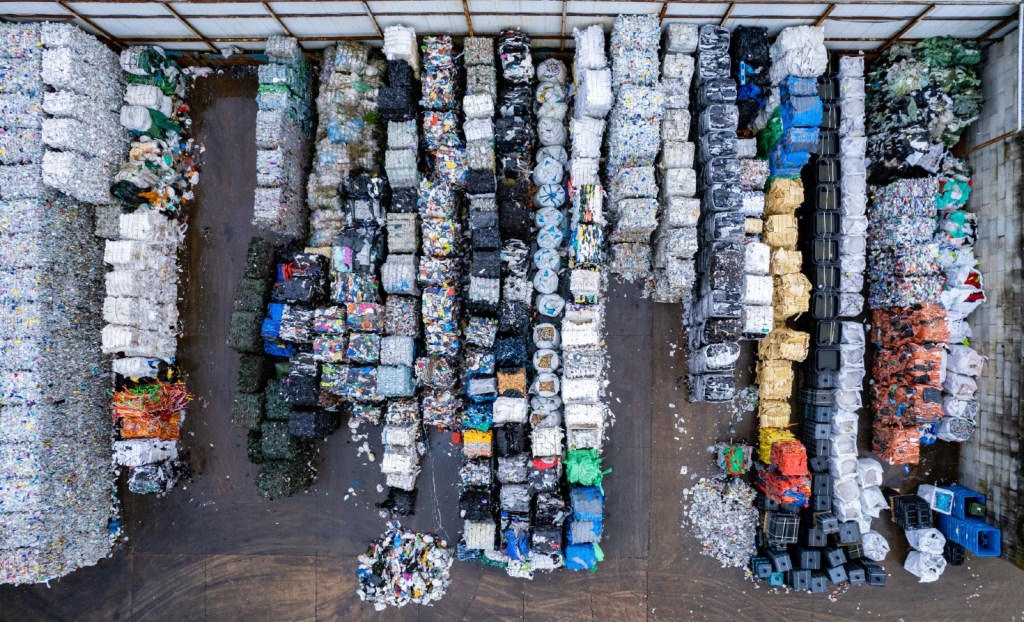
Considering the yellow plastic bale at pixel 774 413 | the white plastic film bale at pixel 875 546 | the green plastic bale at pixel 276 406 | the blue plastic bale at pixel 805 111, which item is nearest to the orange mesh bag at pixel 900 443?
the white plastic film bale at pixel 875 546

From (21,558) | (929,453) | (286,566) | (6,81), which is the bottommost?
(286,566)

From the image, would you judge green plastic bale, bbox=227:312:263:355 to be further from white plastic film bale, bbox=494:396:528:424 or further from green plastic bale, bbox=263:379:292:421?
white plastic film bale, bbox=494:396:528:424

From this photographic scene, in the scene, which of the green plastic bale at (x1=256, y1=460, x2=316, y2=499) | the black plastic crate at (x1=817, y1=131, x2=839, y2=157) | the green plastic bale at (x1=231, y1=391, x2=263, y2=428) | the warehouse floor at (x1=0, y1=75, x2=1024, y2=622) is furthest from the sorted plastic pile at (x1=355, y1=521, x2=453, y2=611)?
the black plastic crate at (x1=817, y1=131, x2=839, y2=157)

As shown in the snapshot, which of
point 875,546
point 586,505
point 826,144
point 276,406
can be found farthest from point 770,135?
point 276,406

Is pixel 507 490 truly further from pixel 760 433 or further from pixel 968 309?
pixel 968 309

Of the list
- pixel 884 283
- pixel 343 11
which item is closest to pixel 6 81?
→ pixel 343 11

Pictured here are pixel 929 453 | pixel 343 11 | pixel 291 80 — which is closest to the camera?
pixel 343 11
